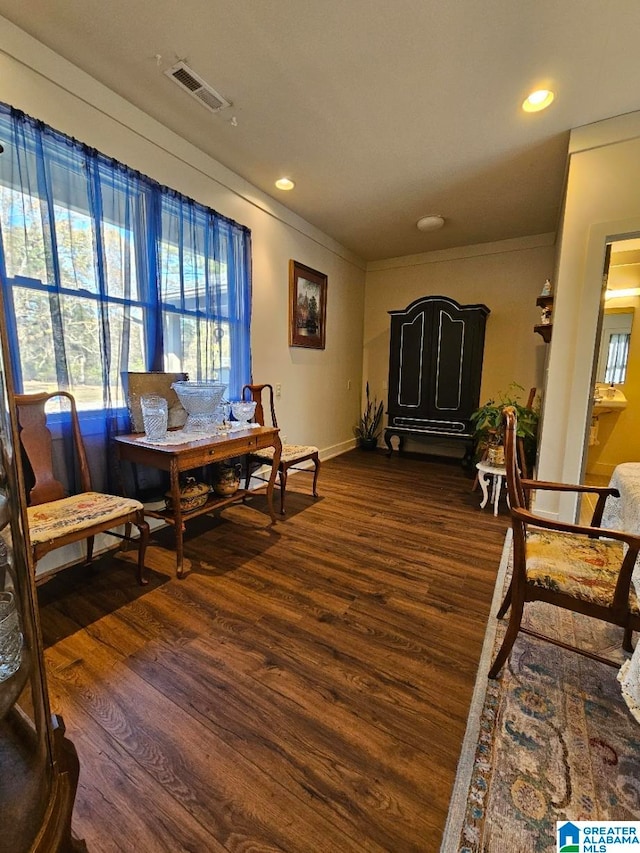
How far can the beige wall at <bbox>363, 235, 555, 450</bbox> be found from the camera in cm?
429

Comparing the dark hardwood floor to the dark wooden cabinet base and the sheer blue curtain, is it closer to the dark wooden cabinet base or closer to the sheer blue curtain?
the sheer blue curtain

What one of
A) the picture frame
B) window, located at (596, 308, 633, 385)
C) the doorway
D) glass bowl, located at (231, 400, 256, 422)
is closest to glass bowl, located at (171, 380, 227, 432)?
glass bowl, located at (231, 400, 256, 422)

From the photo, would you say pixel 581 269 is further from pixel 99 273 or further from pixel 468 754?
pixel 99 273

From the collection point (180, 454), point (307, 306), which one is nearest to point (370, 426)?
point (307, 306)

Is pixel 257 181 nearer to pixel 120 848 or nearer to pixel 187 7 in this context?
pixel 187 7

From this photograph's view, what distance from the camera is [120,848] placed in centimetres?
87

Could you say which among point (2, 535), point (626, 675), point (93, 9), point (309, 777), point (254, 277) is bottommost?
point (309, 777)

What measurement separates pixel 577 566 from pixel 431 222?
3.58m

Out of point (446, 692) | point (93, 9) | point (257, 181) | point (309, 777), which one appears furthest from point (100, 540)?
point (257, 181)

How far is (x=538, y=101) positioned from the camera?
2.15 m

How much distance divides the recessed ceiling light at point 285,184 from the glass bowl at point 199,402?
6.45 feet

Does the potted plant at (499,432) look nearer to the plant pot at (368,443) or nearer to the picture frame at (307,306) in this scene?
the plant pot at (368,443)

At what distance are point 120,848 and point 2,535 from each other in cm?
89

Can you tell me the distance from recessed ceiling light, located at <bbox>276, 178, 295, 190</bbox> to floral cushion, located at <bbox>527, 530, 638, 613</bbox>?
10.5ft
